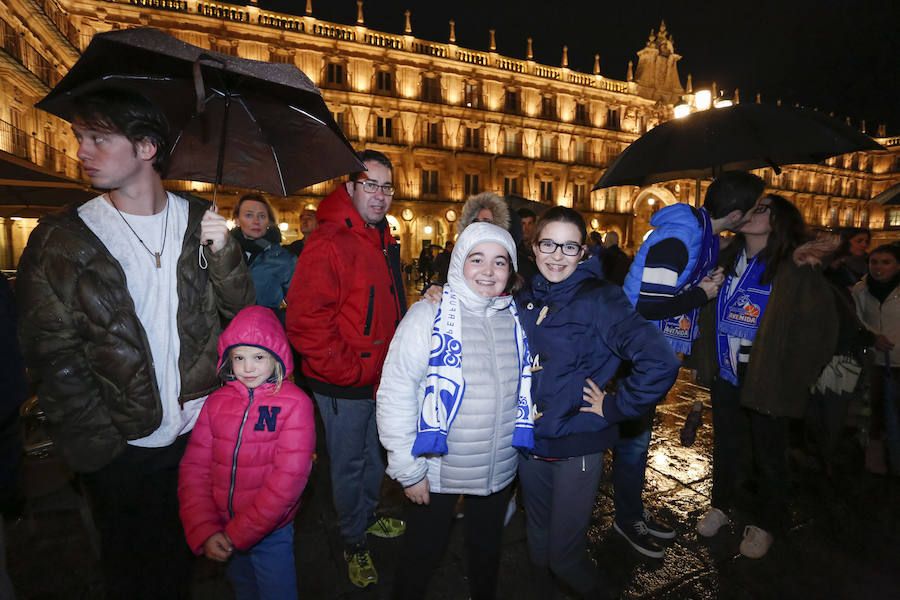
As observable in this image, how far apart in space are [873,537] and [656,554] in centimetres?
153

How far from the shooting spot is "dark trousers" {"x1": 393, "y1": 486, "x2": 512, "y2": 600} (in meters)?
1.88

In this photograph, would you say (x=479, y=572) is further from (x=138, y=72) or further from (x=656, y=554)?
(x=138, y=72)

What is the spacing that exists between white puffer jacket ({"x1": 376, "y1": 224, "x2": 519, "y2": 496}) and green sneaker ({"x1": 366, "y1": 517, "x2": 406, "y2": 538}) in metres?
1.22

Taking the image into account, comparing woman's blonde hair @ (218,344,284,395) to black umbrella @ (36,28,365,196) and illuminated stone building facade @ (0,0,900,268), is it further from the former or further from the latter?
illuminated stone building facade @ (0,0,900,268)

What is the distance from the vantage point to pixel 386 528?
9.36 feet

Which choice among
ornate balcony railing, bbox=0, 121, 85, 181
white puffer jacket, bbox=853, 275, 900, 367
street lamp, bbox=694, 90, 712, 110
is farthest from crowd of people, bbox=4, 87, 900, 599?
ornate balcony railing, bbox=0, 121, 85, 181

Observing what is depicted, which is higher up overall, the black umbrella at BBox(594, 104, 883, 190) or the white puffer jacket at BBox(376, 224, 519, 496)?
the black umbrella at BBox(594, 104, 883, 190)

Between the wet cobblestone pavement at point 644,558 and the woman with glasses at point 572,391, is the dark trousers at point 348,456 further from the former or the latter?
the woman with glasses at point 572,391

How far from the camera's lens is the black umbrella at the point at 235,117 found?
1620 mm

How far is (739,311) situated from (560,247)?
5.23 ft

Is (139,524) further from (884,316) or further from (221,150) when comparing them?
(884,316)

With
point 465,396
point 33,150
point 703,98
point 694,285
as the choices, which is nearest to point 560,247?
point 465,396

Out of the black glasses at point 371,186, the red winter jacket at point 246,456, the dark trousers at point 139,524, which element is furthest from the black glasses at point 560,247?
the dark trousers at point 139,524

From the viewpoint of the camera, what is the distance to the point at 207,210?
6.06ft
